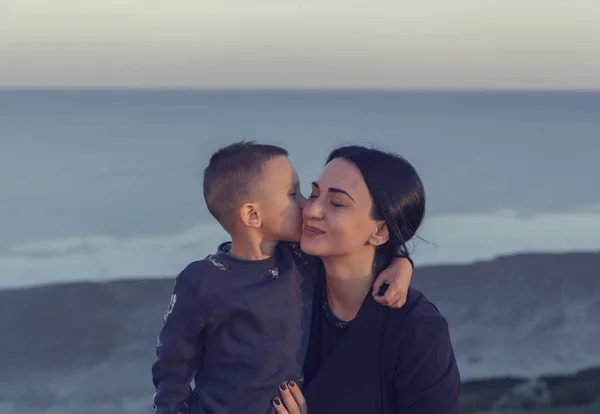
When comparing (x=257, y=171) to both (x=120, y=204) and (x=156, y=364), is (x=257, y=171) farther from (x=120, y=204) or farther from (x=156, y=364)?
(x=120, y=204)

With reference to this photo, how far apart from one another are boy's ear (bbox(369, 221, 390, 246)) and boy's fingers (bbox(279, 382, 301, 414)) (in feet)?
1.75

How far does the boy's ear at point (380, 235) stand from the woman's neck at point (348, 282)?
2.0 inches

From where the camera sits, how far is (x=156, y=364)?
2.93m

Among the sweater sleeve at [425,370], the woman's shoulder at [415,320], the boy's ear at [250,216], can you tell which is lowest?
the sweater sleeve at [425,370]

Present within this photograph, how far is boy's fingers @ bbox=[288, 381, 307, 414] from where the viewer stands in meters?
2.94

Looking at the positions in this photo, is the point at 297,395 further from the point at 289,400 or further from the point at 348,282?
the point at 348,282

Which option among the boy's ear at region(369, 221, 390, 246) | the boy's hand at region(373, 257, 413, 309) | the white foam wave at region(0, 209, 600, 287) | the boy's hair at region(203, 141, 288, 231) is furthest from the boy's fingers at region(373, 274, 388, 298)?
the white foam wave at region(0, 209, 600, 287)

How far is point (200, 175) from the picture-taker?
34062 mm

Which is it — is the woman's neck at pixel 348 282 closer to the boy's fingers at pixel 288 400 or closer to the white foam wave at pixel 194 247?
the boy's fingers at pixel 288 400

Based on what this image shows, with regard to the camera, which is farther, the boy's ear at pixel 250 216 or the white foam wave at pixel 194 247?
the white foam wave at pixel 194 247

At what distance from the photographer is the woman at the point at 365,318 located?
9.25 ft

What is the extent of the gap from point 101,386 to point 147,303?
1.51 m

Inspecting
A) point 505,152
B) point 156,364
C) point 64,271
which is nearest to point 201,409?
point 156,364

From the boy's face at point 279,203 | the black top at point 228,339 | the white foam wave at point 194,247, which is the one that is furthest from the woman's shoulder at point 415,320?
the white foam wave at point 194,247
